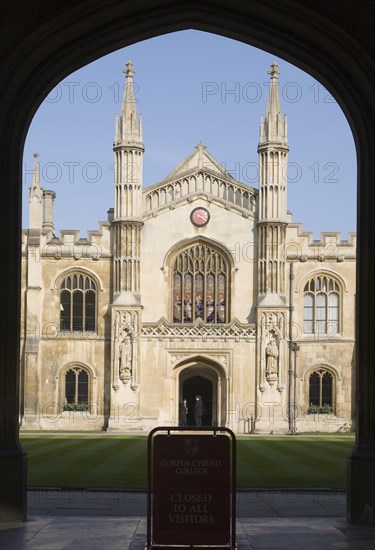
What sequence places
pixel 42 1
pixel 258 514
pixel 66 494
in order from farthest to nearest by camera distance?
1. pixel 66 494
2. pixel 258 514
3. pixel 42 1

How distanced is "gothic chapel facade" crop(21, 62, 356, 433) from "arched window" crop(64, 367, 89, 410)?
0.07 m

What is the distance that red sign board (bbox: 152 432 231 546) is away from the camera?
9.11 meters

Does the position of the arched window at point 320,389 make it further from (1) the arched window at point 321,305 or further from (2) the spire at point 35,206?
(2) the spire at point 35,206

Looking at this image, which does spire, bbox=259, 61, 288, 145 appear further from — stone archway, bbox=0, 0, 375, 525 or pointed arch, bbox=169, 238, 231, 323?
stone archway, bbox=0, 0, 375, 525

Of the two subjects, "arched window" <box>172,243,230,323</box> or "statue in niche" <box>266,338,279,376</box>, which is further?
"arched window" <box>172,243,230,323</box>

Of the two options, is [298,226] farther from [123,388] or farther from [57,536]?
[57,536]

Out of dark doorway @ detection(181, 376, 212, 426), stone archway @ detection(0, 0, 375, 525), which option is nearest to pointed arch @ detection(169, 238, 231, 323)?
dark doorway @ detection(181, 376, 212, 426)

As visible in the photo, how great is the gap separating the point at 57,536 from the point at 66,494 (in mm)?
5039

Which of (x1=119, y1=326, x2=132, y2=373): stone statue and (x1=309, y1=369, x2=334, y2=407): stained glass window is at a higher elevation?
(x1=119, y1=326, x2=132, y2=373): stone statue

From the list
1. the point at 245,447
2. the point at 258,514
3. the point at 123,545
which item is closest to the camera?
the point at 123,545

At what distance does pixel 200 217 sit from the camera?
43906 mm

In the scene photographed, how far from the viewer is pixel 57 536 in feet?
32.2

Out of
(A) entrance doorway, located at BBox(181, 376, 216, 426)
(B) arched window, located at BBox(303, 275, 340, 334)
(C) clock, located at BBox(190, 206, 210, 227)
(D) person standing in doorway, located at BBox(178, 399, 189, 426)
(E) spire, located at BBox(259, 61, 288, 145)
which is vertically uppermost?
(E) spire, located at BBox(259, 61, 288, 145)

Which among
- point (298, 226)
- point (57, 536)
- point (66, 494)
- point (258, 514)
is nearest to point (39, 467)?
point (66, 494)
